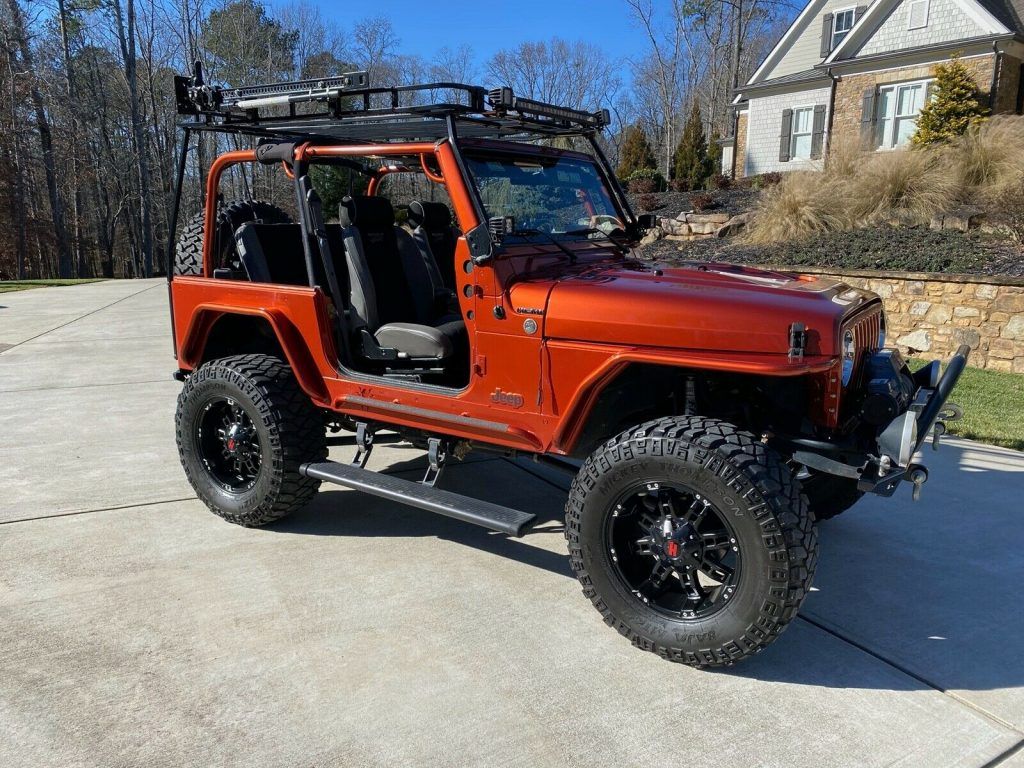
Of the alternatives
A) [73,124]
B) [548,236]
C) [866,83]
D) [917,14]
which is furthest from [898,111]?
[73,124]

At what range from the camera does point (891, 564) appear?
12.9 ft

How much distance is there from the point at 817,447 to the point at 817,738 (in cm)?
105

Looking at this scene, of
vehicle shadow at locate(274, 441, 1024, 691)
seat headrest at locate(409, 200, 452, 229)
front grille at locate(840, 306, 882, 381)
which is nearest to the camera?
vehicle shadow at locate(274, 441, 1024, 691)

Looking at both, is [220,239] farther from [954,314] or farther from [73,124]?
[73,124]

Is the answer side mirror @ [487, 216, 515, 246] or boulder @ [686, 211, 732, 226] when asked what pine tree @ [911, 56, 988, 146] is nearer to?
boulder @ [686, 211, 732, 226]

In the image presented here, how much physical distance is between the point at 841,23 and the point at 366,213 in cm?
2431

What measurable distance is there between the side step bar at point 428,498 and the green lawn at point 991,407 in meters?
4.40

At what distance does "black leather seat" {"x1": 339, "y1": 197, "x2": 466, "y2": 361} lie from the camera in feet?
13.1

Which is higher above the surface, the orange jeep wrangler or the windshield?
the windshield

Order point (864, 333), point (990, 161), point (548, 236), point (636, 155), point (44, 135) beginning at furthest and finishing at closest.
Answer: point (44, 135)
point (636, 155)
point (990, 161)
point (548, 236)
point (864, 333)

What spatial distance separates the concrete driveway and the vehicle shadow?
14mm

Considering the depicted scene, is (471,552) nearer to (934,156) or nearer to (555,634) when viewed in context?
(555,634)

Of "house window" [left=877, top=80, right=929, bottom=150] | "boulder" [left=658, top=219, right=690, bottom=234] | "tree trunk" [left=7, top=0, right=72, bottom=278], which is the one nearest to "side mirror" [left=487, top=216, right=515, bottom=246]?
"boulder" [left=658, top=219, right=690, bottom=234]

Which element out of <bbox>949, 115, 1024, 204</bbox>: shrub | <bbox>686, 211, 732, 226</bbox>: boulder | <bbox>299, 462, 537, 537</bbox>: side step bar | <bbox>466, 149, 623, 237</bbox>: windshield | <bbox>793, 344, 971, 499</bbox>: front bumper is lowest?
<bbox>299, 462, 537, 537</bbox>: side step bar
